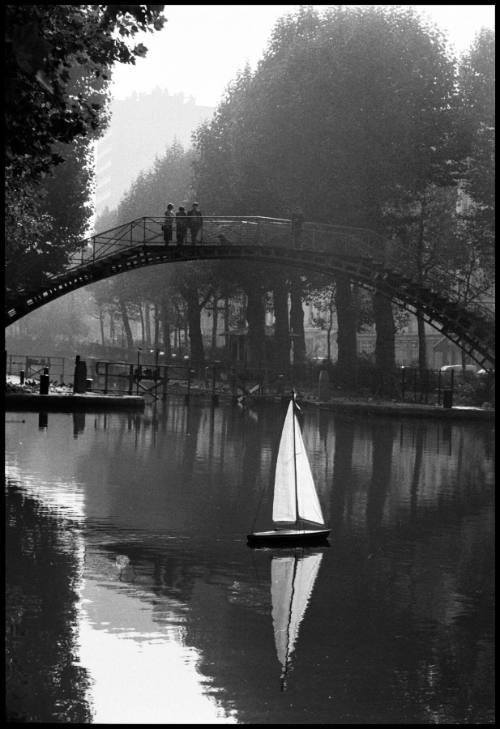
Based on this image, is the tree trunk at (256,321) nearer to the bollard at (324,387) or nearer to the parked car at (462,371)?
the parked car at (462,371)

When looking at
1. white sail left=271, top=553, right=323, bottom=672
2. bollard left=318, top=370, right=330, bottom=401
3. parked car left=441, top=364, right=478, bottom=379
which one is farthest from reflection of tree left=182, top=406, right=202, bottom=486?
parked car left=441, top=364, right=478, bottom=379

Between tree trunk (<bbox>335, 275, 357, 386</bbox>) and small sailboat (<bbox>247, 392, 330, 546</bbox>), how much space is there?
3808cm

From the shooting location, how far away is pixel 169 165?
102188 millimetres

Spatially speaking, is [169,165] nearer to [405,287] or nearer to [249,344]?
[249,344]

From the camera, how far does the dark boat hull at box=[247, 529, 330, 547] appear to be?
59.7 ft

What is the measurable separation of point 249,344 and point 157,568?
60515mm

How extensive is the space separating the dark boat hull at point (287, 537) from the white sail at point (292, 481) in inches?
20.1

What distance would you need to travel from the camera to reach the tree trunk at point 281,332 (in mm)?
67012

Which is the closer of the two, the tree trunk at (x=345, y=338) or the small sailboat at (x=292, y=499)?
the small sailboat at (x=292, y=499)

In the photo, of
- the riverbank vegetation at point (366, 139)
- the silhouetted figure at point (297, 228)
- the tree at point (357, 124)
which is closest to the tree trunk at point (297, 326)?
the riverbank vegetation at point (366, 139)

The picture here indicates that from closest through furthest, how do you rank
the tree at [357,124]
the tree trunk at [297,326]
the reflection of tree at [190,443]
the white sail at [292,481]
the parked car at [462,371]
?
the white sail at [292,481], the reflection of tree at [190,443], the tree at [357,124], the parked car at [462,371], the tree trunk at [297,326]

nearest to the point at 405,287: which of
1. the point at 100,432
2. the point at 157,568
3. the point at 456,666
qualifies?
the point at 100,432

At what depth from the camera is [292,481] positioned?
19.0 meters

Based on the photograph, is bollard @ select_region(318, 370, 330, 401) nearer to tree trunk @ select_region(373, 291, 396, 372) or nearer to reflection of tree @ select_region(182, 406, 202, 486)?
tree trunk @ select_region(373, 291, 396, 372)
